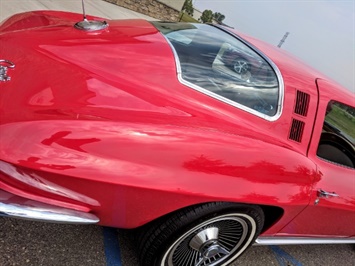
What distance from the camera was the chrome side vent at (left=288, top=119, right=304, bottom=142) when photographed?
2084 millimetres

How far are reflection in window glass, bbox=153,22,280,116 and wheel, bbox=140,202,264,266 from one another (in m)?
0.68

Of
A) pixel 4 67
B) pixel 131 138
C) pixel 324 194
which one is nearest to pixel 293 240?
pixel 324 194

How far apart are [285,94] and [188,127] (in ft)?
2.76

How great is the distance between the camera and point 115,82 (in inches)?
70.9

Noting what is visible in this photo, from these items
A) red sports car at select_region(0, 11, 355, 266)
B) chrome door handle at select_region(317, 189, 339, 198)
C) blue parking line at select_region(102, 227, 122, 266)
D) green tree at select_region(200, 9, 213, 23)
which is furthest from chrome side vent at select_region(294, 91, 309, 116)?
green tree at select_region(200, 9, 213, 23)

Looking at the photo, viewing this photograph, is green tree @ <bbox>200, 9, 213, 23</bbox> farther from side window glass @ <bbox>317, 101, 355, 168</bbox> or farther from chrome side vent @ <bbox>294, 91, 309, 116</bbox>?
chrome side vent @ <bbox>294, 91, 309, 116</bbox>

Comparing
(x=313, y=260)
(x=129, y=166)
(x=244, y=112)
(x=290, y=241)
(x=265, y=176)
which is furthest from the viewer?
(x=313, y=260)

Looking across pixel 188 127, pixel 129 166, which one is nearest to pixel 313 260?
pixel 188 127

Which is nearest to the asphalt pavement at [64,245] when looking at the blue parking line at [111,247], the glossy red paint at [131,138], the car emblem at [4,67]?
the blue parking line at [111,247]

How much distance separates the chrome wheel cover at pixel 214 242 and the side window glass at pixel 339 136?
2.73ft

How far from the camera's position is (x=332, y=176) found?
2.19 meters

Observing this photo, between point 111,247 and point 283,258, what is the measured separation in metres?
1.51

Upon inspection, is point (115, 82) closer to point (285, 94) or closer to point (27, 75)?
point (27, 75)

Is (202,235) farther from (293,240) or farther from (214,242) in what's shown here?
(293,240)
